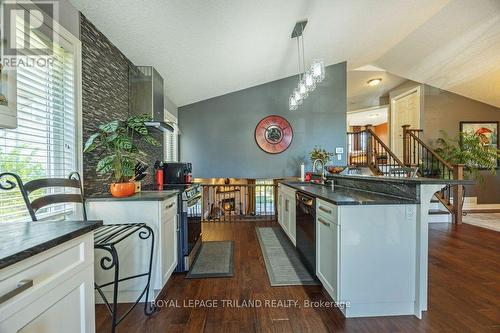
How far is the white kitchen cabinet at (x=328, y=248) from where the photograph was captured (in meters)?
1.83

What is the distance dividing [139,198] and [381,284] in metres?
2.09

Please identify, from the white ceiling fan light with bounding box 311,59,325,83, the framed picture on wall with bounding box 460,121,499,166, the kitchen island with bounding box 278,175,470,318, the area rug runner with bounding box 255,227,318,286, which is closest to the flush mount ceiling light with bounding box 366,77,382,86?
the framed picture on wall with bounding box 460,121,499,166

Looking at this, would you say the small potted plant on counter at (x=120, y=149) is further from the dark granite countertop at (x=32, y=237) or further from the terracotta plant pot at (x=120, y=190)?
the dark granite countertop at (x=32, y=237)

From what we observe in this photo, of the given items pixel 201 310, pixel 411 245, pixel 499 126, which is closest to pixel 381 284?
pixel 411 245

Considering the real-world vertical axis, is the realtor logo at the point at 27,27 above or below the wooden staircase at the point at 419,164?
above

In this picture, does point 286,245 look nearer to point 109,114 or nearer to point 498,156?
point 109,114

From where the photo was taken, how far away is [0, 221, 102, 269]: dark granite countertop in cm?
70

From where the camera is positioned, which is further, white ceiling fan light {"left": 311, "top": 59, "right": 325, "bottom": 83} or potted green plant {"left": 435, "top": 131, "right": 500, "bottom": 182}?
potted green plant {"left": 435, "top": 131, "right": 500, "bottom": 182}

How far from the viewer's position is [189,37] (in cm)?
264

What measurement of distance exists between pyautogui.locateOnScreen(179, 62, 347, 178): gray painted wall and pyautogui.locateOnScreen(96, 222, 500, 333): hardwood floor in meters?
2.56

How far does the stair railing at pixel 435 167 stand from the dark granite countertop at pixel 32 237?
5.70m

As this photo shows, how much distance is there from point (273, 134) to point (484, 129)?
5.72 metres

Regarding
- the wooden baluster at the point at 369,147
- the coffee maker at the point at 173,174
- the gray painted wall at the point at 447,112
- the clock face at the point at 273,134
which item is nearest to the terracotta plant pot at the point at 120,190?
the coffee maker at the point at 173,174

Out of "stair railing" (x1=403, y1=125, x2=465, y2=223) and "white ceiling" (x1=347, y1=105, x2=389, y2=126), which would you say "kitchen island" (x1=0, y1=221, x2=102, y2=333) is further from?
"white ceiling" (x1=347, y1=105, x2=389, y2=126)
